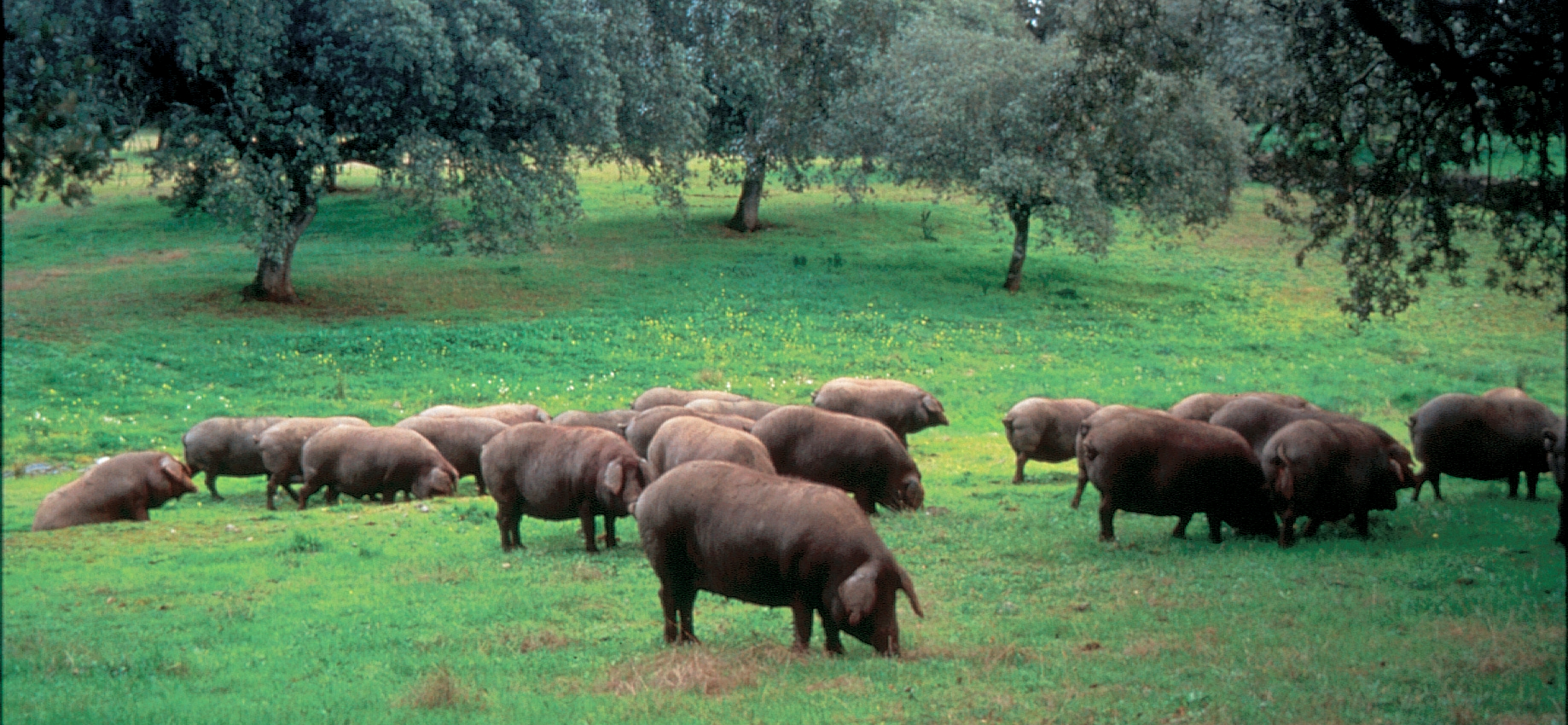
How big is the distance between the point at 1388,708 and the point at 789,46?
779 cm

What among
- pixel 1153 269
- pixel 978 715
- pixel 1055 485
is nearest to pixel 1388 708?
pixel 978 715

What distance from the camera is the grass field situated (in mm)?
7859

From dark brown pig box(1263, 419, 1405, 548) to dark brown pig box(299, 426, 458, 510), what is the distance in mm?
10614

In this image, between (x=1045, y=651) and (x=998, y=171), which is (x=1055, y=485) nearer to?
(x=1045, y=651)

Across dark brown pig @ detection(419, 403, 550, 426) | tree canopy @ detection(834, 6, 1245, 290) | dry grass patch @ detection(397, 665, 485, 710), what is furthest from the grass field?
tree canopy @ detection(834, 6, 1245, 290)

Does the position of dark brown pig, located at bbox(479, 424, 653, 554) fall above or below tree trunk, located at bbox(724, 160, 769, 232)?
below

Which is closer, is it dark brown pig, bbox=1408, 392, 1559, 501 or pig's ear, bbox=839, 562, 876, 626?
pig's ear, bbox=839, 562, 876, 626

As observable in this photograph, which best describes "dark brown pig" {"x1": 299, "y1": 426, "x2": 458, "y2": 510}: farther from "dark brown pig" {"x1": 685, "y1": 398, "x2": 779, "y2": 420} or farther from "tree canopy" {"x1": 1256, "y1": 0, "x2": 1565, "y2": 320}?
"tree canopy" {"x1": 1256, "y1": 0, "x2": 1565, "y2": 320}

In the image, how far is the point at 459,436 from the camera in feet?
60.1

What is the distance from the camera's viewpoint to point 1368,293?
583 inches

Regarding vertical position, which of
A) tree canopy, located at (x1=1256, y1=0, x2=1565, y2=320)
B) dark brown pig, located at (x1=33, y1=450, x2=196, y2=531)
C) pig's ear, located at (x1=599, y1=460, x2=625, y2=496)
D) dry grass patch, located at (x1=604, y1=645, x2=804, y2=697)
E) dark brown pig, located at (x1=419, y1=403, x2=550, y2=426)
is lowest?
dark brown pig, located at (x1=33, y1=450, x2=196, y2=531)

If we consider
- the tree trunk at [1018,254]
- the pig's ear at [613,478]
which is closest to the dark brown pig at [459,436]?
the pig's ear at [613,478]

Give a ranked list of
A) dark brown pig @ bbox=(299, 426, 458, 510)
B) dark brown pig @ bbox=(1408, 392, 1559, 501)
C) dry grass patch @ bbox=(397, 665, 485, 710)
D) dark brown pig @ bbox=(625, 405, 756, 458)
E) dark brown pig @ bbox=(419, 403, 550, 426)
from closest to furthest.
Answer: dry grass patch @ bbox=(397, 665, 485, 710) → dark brown pig @ bbox=(1408, 392, 1559, 501) → dark brown pig @ bbox=(625, 405, 756, 458) → dark brown pig @ bbox=(299, 426, 458, 510) → dark brown pig @ bbox=(419, 403, 550, 426)

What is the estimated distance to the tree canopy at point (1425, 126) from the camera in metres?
12.4
